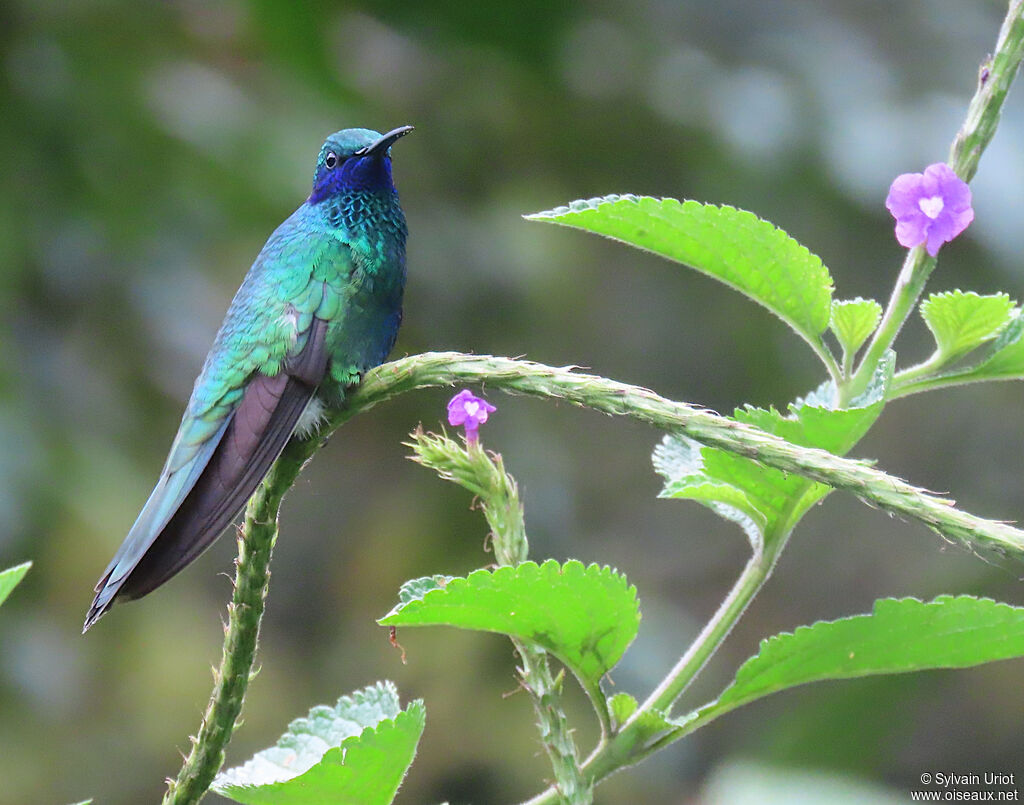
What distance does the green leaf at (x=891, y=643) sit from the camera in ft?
4.59

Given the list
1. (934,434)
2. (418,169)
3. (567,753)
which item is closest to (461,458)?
(567,753)

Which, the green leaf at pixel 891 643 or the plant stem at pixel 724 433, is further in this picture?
the green leaf at pixel 891 643

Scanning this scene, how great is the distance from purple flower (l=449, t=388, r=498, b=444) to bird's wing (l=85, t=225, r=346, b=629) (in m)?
0.51

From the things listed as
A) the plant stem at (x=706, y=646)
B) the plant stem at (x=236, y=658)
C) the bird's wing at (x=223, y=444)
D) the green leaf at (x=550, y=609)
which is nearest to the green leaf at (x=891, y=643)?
the plant stem at (x=706, y=646)

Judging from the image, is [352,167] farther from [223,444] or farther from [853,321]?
[853,321]

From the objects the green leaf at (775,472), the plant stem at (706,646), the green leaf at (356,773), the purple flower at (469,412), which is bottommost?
the green leaf at (356,773)

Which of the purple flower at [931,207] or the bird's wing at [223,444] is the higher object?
the purple flower at [931,207]

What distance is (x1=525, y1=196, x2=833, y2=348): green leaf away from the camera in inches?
58.7

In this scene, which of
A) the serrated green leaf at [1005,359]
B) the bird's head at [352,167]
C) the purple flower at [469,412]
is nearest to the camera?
the serrated green leaf at [1005,359]

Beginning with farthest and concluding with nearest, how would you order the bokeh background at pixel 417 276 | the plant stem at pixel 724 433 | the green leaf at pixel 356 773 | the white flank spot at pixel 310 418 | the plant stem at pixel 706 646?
the bokeh background at pixel 417 276 → the white flank spot at pixel 310 418 → the plant stem at pixel 706 646 → the green leaf at pixel 356 773 → the plant stem at pixel 724 433

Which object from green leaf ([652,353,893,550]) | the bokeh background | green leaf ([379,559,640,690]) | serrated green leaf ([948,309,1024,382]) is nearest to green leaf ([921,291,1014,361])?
serrated green leaf ([948,309,1024,382])

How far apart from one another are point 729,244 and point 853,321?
0.69 ft

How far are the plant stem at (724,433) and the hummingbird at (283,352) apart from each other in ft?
2.04

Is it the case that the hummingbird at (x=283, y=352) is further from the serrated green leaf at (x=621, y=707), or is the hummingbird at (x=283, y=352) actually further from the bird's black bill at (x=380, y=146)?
the serrated green leaf at (x=621, y=707)
